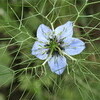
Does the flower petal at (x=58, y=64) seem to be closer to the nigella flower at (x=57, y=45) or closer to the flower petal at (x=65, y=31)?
the nigella flower at (x=57, y=45)

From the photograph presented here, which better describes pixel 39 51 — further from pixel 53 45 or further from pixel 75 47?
pixel 75 47

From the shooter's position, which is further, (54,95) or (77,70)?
(54,95)

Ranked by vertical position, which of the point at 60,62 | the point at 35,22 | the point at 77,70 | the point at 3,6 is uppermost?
the point at 3,6

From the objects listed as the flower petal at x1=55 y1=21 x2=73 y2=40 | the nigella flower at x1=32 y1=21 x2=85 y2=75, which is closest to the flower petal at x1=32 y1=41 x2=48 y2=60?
the nigella flower at x1=32 y1=21 x2=85 y2=75

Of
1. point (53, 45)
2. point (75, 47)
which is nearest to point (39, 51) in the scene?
point (53, 45)

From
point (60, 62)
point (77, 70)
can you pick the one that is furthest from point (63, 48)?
point (77, 70)

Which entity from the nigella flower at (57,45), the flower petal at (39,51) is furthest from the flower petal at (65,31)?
the flower petal at (39,51)

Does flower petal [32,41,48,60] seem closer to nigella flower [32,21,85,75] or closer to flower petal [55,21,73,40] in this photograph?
nigella flower [32,21,85,75]

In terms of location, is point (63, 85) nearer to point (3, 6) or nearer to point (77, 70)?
point (77, 70)
